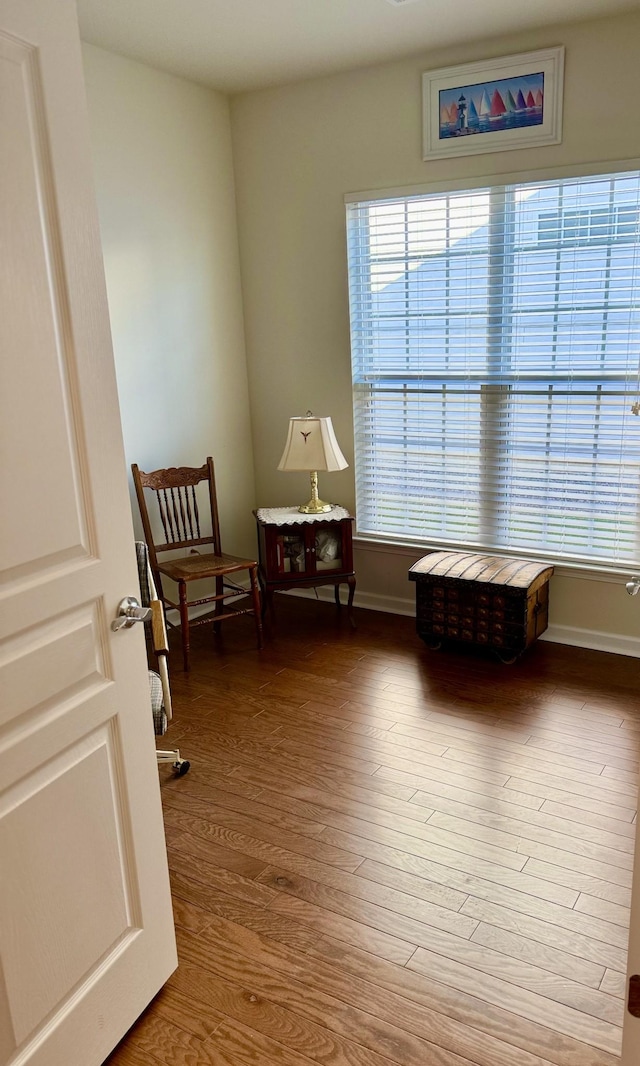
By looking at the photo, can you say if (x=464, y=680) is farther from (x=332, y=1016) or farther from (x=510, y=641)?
(x=332, y=1016)

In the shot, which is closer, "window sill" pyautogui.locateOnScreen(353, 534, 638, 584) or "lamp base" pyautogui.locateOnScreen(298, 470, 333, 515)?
"window sill" pyautogui.locateOnScreen(353, 534, 638, 584)

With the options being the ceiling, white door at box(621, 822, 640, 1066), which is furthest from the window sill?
white door at box(621, 822, 640, 1066)

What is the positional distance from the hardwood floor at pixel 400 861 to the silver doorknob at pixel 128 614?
946 mm

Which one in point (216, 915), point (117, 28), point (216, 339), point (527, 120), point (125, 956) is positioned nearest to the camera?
point (125, 956)

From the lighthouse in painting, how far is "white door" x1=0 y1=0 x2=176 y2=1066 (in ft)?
8.57

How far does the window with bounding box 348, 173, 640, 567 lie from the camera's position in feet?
11.6

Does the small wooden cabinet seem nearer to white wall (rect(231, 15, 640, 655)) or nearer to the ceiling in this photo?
white wall (rect(231, 15, 640, 655))

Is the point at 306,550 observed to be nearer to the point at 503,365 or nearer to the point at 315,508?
the point at 315,508

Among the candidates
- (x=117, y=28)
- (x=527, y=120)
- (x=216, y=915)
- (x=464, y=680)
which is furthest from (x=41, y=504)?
(x=527, y=120)

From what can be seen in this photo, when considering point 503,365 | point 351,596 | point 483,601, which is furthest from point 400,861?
point 503,365

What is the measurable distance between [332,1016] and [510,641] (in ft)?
6.72

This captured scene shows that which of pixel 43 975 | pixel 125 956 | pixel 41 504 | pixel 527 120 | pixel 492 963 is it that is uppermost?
pixel 527 120

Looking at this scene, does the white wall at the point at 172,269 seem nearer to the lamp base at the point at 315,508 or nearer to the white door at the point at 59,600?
the lamp base at the point at 315,508

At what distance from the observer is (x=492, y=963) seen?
1.97 m
